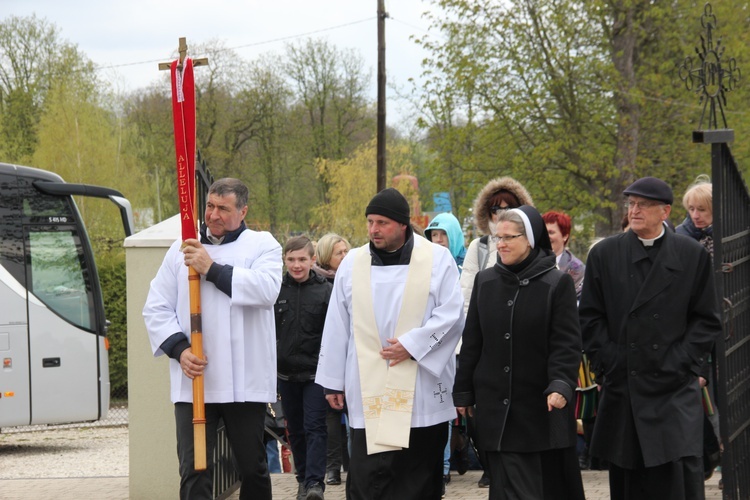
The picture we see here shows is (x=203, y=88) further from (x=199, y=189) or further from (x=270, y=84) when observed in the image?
(x=199, y=189)

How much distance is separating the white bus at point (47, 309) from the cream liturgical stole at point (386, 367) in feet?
30.3

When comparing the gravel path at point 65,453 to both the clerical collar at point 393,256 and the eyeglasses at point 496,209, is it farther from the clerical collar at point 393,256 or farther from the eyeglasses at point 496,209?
the clerical collar at point 393,256

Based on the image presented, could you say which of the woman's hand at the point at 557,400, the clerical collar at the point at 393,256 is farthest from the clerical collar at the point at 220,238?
the woman's hand at the point at 557,400

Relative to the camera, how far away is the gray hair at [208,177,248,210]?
6.11 metres

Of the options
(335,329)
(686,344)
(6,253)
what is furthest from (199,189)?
(6,253)

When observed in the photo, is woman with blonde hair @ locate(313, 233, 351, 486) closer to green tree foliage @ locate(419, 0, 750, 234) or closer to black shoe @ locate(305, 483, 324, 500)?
black shoe @ locate(305, 483, 324, 500)

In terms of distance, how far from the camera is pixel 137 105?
4491 cm

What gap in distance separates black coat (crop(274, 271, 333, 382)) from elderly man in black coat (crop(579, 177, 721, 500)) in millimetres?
2492

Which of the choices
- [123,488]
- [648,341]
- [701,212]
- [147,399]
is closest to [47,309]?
[123,488]

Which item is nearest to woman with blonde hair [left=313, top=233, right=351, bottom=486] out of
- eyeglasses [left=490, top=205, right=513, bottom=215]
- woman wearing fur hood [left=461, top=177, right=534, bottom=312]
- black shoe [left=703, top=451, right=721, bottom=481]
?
woman wearing fur hood [left=461, top=177, right=534, bottom=312]

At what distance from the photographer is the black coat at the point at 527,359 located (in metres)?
5.50

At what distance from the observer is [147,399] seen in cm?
755

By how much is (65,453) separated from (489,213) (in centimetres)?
943

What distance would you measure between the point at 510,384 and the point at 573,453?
490 millimetres
